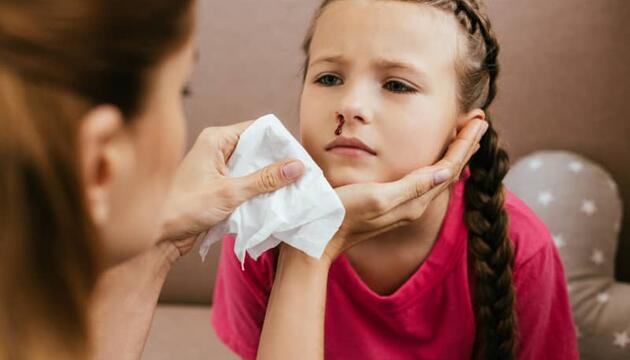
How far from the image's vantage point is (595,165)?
150cm

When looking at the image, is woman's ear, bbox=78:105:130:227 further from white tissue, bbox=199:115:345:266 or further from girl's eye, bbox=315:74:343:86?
girl's eye, bbox=315:74:343:86

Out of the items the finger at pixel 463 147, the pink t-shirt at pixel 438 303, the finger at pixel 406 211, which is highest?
the finger at pixel 463 147

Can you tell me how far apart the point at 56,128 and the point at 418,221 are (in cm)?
67

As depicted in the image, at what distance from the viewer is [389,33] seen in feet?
3.18

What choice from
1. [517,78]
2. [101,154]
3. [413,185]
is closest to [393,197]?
[413,185]

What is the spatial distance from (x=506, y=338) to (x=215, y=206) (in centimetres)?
45

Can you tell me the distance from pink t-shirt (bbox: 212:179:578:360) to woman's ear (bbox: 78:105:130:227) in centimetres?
58

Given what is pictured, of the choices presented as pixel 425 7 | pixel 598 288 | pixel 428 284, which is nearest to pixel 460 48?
pixel 425 7

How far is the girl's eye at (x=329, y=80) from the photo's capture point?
1.00 meters

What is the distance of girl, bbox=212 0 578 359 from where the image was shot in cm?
97

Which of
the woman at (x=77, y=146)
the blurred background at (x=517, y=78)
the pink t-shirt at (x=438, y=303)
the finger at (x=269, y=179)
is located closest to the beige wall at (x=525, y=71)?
the blurred background at (x=517, y=78)

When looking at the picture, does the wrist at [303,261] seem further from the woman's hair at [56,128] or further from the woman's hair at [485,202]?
the woman's hair at [56,128]

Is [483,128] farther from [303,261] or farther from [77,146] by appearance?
[77,146]

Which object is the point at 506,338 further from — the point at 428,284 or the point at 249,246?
the point at 249,246
